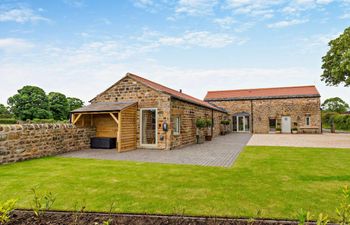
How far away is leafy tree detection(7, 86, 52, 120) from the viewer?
33875 millimetres

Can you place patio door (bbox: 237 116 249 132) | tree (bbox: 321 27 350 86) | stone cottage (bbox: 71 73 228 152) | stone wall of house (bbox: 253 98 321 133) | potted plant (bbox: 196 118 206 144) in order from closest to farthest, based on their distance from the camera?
1. stone cottage (bbox: 71 73 228 152)
2. tree (bbox: 321 27 350 86)
3. potted plant (bbox: 196 118 206 144)
4. stone wall of house (bbox: 253 98 321 133)
5. patio door (bbox: 237 116 249 132)

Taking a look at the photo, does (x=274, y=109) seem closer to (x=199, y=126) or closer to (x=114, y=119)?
(x=199, y=126)

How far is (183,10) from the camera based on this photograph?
11281 mm

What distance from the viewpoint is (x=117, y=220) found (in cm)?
302

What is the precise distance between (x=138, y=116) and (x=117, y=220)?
376 inches

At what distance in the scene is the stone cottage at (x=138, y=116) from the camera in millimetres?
11516

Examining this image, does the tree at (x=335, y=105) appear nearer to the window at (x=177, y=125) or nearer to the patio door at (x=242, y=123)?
the patio door at (x=242, y=123)

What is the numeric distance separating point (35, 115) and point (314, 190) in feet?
129

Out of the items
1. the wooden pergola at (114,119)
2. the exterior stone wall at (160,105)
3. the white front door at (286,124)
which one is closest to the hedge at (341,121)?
the white front door at (286,124)

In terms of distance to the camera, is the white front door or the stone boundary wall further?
the white front door

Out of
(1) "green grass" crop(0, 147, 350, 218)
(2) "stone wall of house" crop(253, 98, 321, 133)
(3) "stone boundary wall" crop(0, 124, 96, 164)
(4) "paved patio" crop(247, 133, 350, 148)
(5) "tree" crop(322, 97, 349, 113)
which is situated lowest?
(4) "paved patio" crop(247, 133, 350, 148)

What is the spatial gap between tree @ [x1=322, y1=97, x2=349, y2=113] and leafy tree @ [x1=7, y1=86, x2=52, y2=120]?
57.6 m

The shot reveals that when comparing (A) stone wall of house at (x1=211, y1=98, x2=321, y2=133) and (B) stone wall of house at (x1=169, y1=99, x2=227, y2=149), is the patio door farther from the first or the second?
(B) stone wall of house at (x1=169, y1=99, x2=227, y2=149)

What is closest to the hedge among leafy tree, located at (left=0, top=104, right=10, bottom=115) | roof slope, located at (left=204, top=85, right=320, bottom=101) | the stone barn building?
roof slope, located at (left=204, top=85, right=320, bottom=101)
